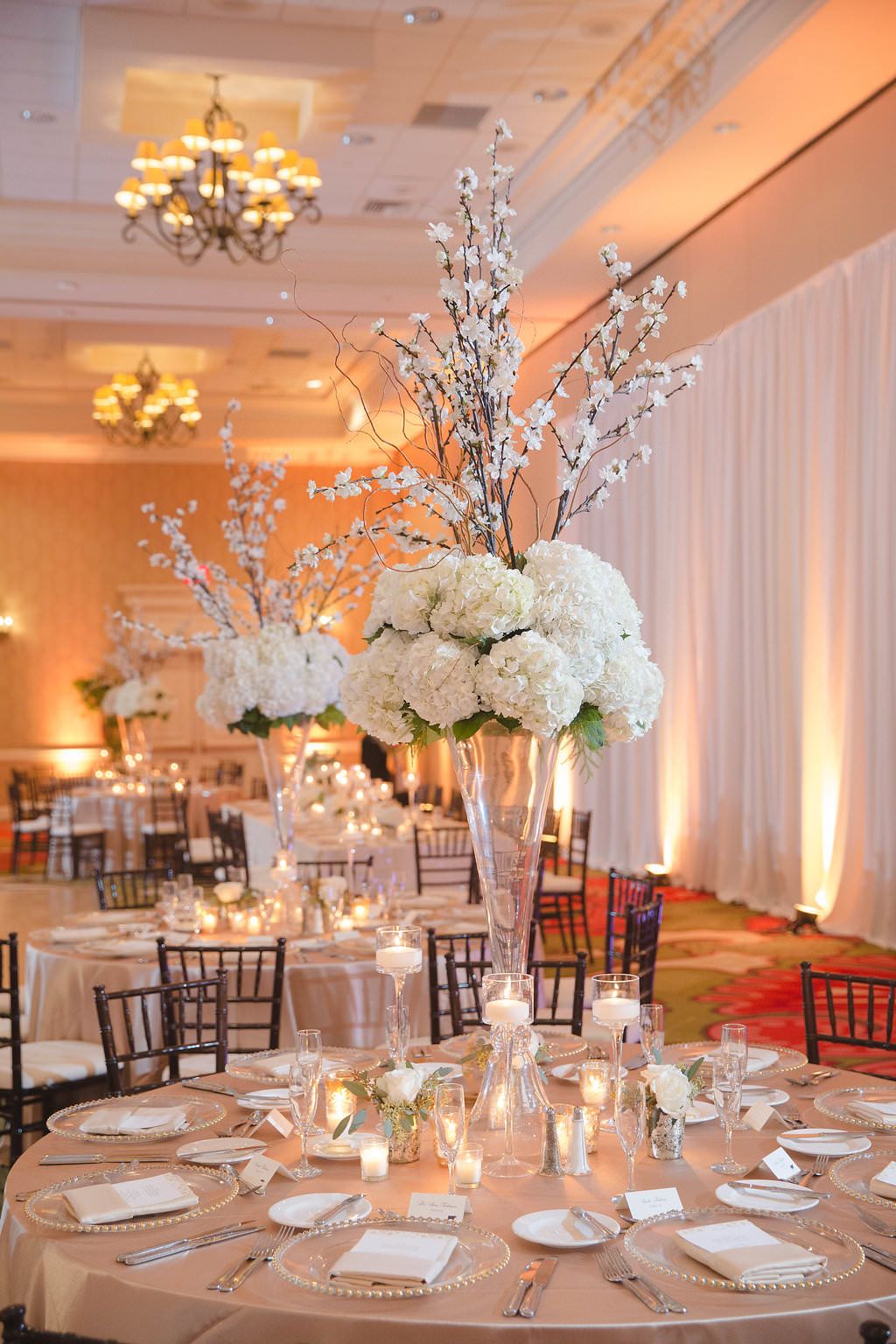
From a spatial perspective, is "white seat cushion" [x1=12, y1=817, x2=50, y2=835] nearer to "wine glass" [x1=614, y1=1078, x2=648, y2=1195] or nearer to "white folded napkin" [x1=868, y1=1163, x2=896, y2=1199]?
"wine glass" [x1=614, y1=1078, x2=648, y2=1195]

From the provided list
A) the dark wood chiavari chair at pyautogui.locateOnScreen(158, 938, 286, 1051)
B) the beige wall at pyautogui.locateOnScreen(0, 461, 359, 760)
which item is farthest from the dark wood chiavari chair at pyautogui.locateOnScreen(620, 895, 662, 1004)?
the beige wall at pyautogui.locateOnScreen(0, 461, 359, 760)

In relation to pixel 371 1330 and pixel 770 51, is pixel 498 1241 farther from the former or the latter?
pixel 770 51

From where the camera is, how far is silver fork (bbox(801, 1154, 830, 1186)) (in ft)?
8.04

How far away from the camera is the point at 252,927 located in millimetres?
5176

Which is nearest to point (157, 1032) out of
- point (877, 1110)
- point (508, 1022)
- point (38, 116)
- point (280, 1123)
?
point (280, 1123)

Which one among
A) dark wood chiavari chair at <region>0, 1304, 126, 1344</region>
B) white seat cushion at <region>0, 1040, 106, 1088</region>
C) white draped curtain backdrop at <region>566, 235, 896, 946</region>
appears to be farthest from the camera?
white draped curtain backdrop at <region>566, 235, 896, 946</region>

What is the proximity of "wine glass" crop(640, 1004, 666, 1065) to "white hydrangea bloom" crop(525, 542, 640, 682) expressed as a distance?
2.16 feet

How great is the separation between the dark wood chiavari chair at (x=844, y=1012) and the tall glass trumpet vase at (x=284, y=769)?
6.87 feet

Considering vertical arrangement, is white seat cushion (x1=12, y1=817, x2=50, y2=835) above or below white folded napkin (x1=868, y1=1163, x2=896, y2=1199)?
above

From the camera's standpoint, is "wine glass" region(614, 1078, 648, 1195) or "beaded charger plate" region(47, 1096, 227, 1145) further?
"beaded charger plate" region(47, 1096, 227, 1145)

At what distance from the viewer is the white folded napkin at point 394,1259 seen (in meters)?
2.00

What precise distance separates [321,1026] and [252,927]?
63 cm

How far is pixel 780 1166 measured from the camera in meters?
2.46

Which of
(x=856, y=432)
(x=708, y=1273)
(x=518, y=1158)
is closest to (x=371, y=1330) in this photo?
(x=708, y=1273)
